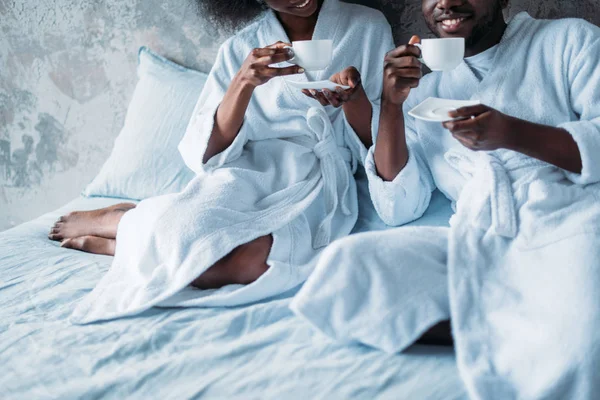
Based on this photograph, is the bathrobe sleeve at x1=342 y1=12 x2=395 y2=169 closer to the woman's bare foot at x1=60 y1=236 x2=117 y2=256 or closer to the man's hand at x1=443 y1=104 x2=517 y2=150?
the man's hand at x1=443 y1=104 x2=517 y2=150

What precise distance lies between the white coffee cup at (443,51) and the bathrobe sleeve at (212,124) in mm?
563

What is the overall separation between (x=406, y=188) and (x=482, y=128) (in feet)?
1.22

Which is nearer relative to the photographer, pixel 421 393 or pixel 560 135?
pixel 421 393

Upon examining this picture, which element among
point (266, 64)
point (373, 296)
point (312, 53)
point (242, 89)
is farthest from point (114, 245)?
point (373, 296)

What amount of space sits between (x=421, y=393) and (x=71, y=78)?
207cm

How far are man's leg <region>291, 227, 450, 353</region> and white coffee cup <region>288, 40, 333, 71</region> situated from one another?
454 mm

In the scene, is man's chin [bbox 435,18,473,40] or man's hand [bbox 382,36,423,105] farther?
man's chin [bbox 435,18,473,40]

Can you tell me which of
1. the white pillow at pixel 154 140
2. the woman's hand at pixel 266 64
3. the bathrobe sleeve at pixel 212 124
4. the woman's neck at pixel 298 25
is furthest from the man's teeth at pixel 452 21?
the white pillow at pixel 154 140

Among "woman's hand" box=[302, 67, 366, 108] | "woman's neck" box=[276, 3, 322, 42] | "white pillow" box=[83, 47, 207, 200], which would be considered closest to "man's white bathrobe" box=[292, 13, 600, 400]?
"woman's hand" box=[302, 67, 366, 108]

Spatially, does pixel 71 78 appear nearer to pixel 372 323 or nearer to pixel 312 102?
pixel 312 102

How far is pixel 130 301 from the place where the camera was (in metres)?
1.56

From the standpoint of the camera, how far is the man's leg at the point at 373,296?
4.13 feet

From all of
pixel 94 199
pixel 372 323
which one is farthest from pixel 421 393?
pixel 94 199

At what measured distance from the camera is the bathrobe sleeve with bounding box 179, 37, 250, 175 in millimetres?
1822
